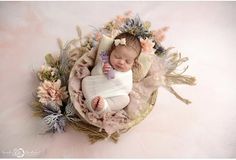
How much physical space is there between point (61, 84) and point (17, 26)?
392 millimetres

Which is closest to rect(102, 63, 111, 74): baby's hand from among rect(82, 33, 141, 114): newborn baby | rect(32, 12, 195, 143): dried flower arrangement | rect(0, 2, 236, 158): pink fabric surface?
rect(82, 33, 141, 114): newborn baby

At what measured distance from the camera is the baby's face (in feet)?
5.58

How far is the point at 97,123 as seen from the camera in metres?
1.73

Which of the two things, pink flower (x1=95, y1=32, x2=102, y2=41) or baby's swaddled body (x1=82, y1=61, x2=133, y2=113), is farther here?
pink flower (x1=95, y1=32, x2=102, y2=41)

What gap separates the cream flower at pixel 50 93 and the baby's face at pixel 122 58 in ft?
0.86

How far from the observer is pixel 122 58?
172 centimetres

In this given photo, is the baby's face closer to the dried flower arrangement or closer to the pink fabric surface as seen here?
the dried flower arrangement

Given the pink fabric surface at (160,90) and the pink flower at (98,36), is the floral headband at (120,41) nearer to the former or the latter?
the pink flower at (98,36)

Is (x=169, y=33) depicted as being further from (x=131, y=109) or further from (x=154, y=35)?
(x=131, y=109)

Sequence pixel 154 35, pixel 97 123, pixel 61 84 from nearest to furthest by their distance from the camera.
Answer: pixel 97 123, pixel 61 84, pixel 154 35

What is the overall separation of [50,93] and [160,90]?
0.51 metres

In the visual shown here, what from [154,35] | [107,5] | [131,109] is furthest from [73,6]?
[131,109]

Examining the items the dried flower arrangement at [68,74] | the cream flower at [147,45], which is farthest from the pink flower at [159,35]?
the cream flower at [147,45]

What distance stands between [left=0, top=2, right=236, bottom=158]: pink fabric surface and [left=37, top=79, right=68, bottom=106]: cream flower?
4.3 inches
